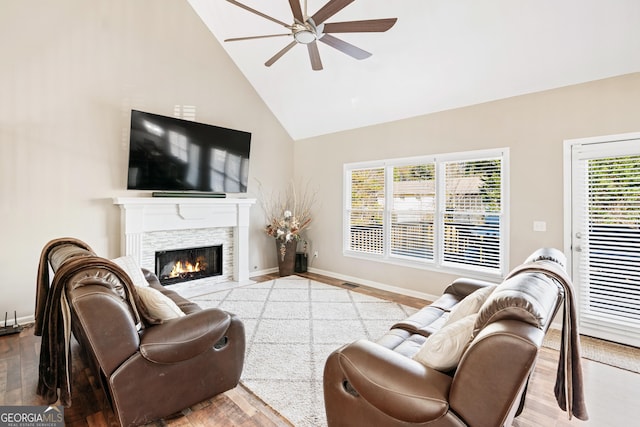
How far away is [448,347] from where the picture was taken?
4.69ft

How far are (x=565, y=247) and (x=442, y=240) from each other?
1.38 meters

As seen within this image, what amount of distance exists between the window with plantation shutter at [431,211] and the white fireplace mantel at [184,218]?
1.83 metres

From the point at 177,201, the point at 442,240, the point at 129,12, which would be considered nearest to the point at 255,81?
the point at 129,12

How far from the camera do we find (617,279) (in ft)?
10.1

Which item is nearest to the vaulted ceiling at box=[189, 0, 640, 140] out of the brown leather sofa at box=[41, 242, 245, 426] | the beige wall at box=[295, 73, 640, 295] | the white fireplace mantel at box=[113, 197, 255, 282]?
the beige wall at box=[295, 73, 640, 295]

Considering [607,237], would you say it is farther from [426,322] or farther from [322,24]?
[322,24]

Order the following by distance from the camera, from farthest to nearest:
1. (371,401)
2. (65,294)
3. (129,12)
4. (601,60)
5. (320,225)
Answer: (320,225) → (129,12) → (601,60) → (65,294) → (371,401)

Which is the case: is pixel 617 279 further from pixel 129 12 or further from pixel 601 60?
pixel 129 12

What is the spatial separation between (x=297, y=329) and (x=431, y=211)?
8.37 ft

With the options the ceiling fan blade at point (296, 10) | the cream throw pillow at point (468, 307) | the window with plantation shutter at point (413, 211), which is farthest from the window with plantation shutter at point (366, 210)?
the cream throw pillow at point (468, 307)

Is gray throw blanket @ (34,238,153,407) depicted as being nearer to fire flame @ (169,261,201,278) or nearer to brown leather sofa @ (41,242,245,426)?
brown leather sofa @ (41,242,245,426)

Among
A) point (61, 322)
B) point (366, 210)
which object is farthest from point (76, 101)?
point (366, 210)

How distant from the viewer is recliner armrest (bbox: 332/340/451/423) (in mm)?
1277

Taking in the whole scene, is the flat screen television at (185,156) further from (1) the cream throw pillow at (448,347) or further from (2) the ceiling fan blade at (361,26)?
(1) the cream throw pillow at (448,347)
